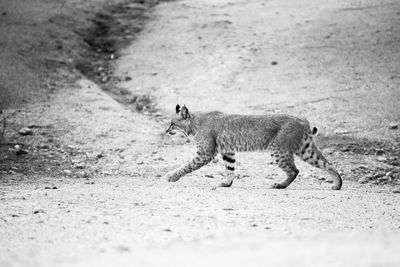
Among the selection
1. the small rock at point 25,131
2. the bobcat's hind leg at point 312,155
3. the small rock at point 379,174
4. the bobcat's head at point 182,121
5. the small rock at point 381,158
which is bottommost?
the small rock at point 379,174

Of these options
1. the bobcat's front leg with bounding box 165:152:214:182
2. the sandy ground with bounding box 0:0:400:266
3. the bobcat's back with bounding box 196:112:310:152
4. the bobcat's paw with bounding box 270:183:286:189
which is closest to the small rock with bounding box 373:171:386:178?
the sandy ground with bounding box 0:0:400:266

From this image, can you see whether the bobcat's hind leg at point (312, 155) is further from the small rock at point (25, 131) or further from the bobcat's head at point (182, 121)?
the small rock at point (25, 131)

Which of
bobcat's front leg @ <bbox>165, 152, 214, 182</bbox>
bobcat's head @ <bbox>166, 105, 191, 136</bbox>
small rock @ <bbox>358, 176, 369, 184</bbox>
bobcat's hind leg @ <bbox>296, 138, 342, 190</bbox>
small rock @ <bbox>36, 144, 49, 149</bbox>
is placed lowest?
small rock @ <bbox>358, 176, 369, 184</bbox>

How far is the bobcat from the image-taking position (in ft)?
34.0

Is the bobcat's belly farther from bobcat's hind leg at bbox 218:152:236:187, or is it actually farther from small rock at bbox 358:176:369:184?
small rock at bbox 358:176:369:184

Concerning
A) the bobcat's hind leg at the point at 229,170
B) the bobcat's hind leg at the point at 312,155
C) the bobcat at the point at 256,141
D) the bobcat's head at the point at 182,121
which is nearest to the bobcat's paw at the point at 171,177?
the bobcat at the point at 256,141

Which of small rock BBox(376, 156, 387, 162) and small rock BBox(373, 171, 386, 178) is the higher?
small rock BBox(376, 156, 387, 162)

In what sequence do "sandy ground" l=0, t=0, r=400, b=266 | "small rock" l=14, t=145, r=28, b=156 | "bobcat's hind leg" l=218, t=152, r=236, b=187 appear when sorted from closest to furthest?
1. "sandy ground" l=0, t=0, r=400, b=266
2. "bobcat's hind leg" l=218, t=152, r=236, b=187
3. "small rock" l=14, t=145, r=28, b=156

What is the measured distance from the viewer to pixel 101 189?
9.55 metres

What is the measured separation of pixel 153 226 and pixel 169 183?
3262 millimetres

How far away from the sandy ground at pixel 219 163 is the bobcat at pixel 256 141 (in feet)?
1.05

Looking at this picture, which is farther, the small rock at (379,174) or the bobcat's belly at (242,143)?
the small rock at (379,174)

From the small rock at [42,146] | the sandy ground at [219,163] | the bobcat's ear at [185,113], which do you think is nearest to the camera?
the sandy ground at [219,163]

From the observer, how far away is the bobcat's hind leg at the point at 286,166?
1035 centimetres
